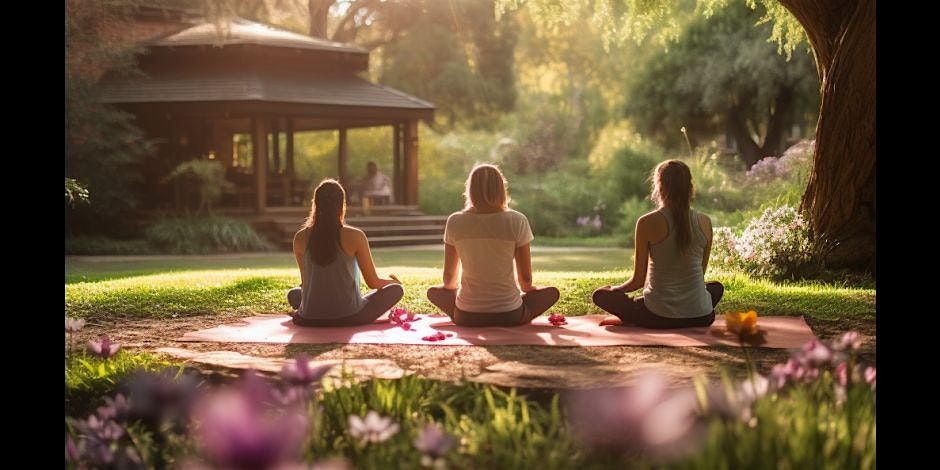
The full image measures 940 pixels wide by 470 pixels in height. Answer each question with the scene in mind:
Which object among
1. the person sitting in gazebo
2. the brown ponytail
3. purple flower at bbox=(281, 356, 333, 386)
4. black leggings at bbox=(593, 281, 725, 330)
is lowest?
black leggings at bbox=(593, 281, 725, 330)

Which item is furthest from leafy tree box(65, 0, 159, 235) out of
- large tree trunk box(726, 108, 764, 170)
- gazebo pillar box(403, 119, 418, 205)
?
large tree trunk box(726, 108, 764, 170)

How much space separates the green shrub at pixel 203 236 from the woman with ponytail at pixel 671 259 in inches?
486

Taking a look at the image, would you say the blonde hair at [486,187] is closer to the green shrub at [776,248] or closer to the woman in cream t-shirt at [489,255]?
the woman in cream t-shirt at [489,255]

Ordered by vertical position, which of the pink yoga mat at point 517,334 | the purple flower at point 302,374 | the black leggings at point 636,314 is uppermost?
the purple flower at point 302,374

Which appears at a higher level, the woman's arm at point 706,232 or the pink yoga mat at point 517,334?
the woman's arm at point 706,232

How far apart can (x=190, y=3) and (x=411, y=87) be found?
12187 millimetres

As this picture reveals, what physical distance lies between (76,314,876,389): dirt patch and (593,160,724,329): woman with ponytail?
87 centimetres

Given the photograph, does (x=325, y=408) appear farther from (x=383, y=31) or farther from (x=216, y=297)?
(x=383, y=31)

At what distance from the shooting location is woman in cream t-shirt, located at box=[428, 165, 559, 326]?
23.1 ft

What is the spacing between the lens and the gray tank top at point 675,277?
22.8ft

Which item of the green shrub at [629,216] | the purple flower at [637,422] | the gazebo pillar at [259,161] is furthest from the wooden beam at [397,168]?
the purple flower at [637,422]

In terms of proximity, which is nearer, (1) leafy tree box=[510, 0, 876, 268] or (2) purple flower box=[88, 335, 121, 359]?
(2) purple flower box=[88, 335, 121, 359]

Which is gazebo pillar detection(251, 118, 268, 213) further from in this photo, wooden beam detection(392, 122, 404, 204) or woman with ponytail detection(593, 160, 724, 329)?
woman with ponytail detection(593, 160, 724, 329)

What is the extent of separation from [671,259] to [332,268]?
7.91 ft
